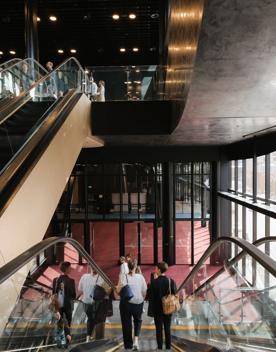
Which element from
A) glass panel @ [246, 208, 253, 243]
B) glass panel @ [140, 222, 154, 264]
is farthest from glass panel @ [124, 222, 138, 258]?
glass panel @ [246, 208, 253, 243]

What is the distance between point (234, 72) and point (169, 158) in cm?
1045

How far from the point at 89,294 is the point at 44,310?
1563 mm

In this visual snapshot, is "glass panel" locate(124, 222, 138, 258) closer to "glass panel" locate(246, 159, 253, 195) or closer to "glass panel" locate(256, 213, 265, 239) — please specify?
"glass panel" locate(246, 159, 253, 195)

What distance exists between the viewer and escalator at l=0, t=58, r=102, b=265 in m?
4.09

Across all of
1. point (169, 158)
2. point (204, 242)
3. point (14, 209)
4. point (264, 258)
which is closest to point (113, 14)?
point (169, 158)

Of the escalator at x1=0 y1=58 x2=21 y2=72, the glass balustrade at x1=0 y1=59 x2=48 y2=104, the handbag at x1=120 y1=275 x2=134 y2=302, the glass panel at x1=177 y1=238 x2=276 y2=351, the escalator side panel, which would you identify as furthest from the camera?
the escalator at x1=0 y1=58 x2=21 y2=72

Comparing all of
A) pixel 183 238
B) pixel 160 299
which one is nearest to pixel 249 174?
pixel 183 238

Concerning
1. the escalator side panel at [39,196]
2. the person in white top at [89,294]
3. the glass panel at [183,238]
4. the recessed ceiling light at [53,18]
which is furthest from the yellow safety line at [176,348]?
the recessed ceiling light at [53,18]

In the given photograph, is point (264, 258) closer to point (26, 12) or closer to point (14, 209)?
point (14, 209)

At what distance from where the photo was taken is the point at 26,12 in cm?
1510

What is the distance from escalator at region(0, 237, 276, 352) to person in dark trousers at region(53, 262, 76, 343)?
15 centimetres

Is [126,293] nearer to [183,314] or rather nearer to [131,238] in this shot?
[183,314]

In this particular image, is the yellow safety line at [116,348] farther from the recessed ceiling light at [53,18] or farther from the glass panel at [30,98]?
the recessed ceiling light at [53,18]

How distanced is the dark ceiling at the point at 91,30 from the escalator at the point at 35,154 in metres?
8.52
